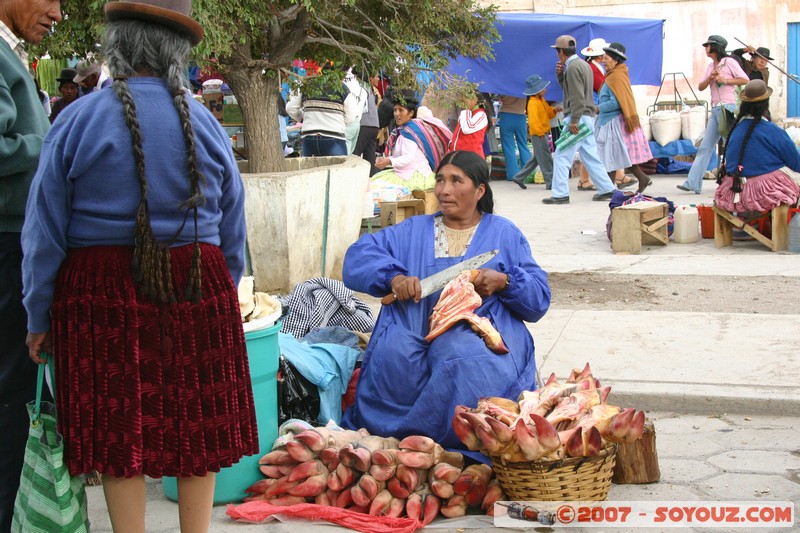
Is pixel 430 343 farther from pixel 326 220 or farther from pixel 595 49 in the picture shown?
pixel 595 49

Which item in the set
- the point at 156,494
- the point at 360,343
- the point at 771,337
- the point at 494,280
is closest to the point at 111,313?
the point at 156,494

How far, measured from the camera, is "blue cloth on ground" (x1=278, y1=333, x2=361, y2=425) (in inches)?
164

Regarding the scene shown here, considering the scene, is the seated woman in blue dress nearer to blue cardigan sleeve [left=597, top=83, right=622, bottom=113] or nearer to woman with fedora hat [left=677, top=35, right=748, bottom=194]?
woman with fedora hat [left=677, top=35, right=748, bottom=194]

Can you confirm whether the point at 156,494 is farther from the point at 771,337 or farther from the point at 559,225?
the point at 559,225

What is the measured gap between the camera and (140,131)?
2.59 m

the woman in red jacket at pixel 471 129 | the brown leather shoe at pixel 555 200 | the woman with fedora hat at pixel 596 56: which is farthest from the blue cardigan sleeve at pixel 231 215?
the woman with fedora hat at pixel 596 56

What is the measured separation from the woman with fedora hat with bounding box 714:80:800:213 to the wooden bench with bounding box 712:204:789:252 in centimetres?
11

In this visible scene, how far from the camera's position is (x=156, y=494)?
3.80 meters

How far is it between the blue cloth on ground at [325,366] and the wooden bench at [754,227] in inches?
197

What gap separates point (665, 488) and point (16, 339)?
245 cm

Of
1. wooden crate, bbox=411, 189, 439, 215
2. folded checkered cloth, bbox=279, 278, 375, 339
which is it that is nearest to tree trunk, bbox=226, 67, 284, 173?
folded checkered cloth, bbox=279, 278, 375, 339

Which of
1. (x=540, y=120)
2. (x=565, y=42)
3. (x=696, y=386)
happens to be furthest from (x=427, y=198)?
(x=696, y=386)

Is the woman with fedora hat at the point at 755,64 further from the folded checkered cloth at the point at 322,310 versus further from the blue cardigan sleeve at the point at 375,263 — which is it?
the blue cardigan sleeve at the point at 375,263

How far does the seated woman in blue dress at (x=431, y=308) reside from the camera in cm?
382
